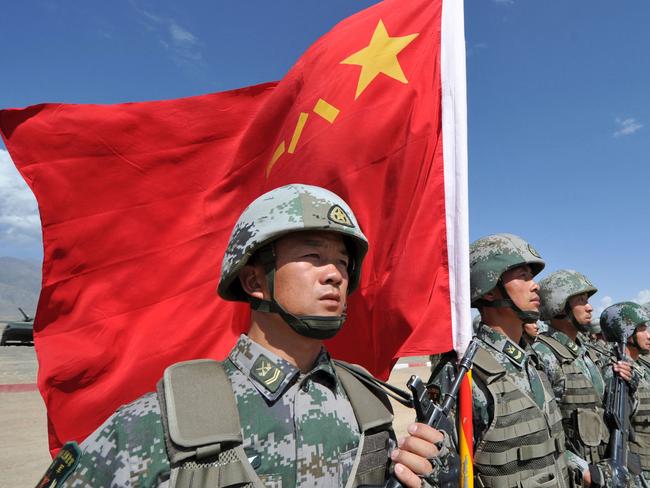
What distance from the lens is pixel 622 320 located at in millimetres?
7590

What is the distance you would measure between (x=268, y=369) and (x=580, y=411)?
4959mm

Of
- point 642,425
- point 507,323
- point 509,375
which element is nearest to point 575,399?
point 642,425

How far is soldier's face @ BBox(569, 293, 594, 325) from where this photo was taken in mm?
6991

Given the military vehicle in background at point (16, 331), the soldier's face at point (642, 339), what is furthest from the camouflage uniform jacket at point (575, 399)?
the military vehicle in background at point (16, 331)

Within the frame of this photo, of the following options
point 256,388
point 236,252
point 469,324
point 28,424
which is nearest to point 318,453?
point 256,388

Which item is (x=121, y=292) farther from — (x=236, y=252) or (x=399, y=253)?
(x=399, y=253)

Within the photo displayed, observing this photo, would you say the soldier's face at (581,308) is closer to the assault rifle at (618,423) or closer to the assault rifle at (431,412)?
the assault rifle at (618,423)

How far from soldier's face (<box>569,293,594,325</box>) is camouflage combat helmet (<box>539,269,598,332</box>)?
5cm

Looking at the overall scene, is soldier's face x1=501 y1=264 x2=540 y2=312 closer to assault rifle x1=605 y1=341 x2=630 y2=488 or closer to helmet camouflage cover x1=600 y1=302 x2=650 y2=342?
assault rifle x1=605 y1=341 x2=630 y2=488

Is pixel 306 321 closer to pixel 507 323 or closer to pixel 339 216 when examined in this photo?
pixel 339 216

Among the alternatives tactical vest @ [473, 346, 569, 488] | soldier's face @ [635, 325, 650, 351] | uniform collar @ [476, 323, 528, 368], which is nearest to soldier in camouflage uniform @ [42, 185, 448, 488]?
tactical vest @ [473, 346, 569, 488]

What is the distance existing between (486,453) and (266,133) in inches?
123

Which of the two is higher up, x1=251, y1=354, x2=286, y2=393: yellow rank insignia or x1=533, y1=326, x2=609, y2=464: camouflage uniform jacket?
x1=251, y1=354, x2=286, y2=393: yellow rank insignia

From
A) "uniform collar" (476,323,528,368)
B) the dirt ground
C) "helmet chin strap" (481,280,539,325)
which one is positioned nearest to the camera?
"uniform collar" (476,323,528,368)
